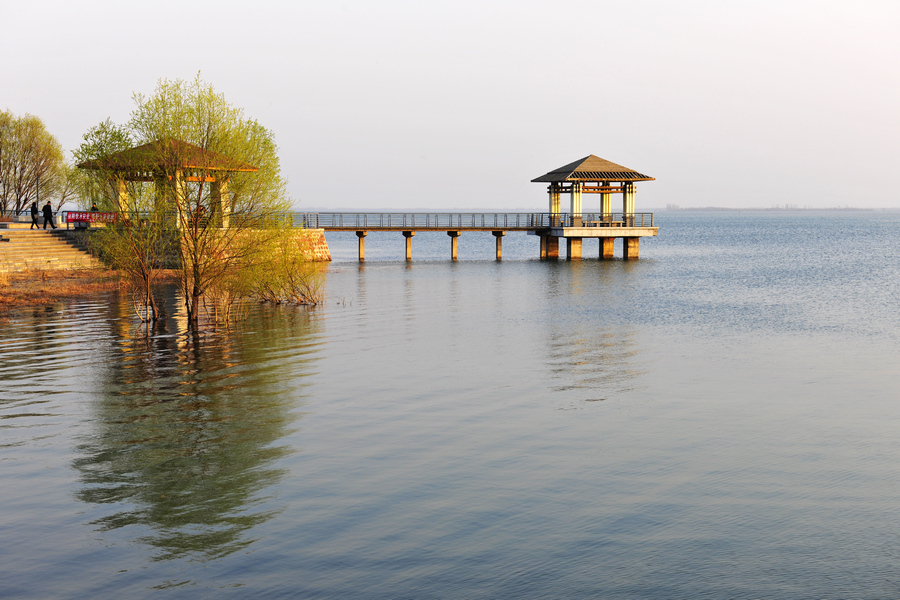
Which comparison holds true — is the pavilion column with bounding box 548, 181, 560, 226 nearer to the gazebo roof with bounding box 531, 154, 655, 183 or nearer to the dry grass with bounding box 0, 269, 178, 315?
the gazebo roof with bounding box 531, 154, 655, 183

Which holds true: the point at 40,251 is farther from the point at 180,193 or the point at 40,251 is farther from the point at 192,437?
the point at 192,437

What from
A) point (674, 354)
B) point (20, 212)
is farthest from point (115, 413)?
point (20, 212)

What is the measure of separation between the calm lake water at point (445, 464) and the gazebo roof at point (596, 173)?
3358 cm

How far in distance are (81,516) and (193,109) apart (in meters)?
14.3

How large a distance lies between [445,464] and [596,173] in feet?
155

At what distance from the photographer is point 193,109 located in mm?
21016

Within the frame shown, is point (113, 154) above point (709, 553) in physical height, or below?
above

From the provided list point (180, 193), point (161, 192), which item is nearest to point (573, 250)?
point (161, 192)

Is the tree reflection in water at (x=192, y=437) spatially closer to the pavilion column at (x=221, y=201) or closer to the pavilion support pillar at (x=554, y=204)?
the pavilion column at (x=221, y=201)

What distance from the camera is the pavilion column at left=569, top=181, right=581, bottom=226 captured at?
185 ft

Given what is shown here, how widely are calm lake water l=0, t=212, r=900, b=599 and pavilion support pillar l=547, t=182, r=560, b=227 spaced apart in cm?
3607

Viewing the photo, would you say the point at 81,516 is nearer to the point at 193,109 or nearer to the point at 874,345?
the point at 193,109

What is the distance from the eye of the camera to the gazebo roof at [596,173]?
5566cm

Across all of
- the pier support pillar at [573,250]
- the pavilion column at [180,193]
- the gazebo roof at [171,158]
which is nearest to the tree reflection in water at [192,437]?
the pavilion column at [180,193]
